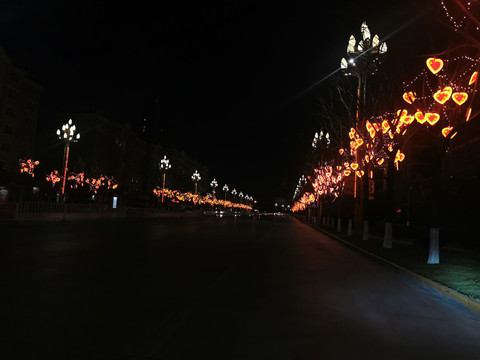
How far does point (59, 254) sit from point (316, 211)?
59.5 meters

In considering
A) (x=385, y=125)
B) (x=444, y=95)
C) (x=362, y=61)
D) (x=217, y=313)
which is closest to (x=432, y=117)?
(x=444, y=95)

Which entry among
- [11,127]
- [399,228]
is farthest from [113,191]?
[399,228]

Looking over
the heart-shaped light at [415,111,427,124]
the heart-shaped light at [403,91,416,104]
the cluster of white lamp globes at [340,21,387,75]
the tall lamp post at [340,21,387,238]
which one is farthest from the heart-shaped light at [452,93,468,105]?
the cluster of white lamp globes at [340,21,387,75]

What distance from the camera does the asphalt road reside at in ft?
17.3

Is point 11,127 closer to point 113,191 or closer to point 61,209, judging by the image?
point 113,191

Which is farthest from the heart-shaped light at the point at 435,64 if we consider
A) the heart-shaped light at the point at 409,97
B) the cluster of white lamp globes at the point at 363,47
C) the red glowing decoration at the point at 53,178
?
the red glowing decoration at the point at 53,178

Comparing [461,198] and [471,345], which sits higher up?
[461,198]

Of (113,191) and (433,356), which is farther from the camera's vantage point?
(113,191)

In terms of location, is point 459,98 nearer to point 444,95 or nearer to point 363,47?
point 444,95

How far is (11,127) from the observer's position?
59.1 m

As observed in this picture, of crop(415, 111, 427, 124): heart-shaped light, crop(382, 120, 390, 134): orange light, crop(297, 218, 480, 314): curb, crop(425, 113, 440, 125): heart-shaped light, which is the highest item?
crop(382, 120, 390, 134): orange light

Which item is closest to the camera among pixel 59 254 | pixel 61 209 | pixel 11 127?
pixel 59 254

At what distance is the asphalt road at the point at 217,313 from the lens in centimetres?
528

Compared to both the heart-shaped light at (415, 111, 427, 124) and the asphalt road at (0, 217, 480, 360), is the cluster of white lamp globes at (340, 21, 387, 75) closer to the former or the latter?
the heart-shaped light at (415, 111, 427, 124)
